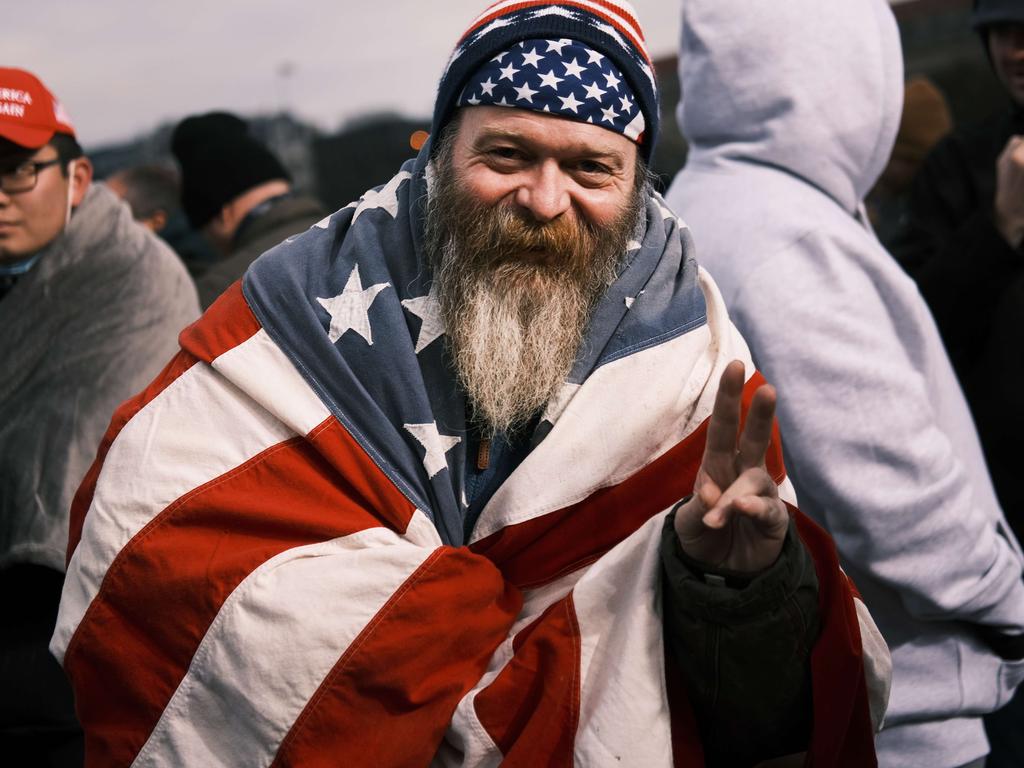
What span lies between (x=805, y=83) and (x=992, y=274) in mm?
877

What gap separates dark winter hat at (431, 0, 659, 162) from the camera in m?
2.24

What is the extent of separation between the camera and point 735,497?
1830mm

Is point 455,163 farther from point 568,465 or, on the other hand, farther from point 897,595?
point 897,595

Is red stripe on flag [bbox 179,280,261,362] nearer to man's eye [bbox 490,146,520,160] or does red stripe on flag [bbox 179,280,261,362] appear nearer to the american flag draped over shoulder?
the american flag draped over shoulder

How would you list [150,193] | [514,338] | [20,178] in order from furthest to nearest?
1. [150,193]
2. [20,178]
3. [514,338]

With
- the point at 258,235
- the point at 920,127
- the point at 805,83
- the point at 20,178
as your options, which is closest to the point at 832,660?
the point at 805,83

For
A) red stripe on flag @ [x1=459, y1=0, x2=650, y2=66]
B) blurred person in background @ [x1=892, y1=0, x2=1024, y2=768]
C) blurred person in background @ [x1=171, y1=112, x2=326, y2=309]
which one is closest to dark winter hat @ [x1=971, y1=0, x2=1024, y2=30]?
blurred person in background @ [x1=892, y1=0, x2=1024, y2=768]

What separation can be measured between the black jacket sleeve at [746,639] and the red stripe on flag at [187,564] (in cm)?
51

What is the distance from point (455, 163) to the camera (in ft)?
7.61

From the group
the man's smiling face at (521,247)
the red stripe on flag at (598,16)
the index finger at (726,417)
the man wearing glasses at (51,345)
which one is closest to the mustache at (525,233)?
the man's smiling face at (521,247)

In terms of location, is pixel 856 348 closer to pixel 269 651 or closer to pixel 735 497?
pixel 735 497

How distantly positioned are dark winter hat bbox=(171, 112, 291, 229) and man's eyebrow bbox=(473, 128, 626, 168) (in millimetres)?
2859

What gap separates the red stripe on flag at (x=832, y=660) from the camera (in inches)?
77.1

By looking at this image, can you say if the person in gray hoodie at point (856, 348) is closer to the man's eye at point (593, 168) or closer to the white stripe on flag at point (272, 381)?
the man's eye at point (593, 168)
